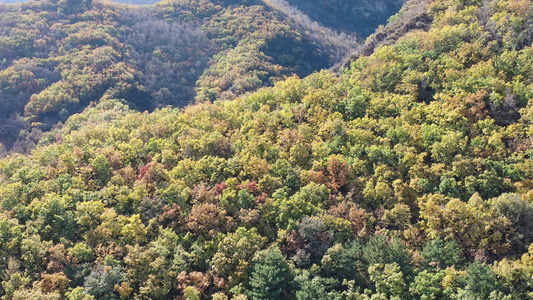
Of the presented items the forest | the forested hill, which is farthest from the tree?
the forested hill

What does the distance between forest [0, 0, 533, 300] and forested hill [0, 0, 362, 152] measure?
42468mm

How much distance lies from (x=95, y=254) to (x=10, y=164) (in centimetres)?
2054

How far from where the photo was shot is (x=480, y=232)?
33.9 metres

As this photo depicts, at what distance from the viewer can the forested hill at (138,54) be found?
302 ft

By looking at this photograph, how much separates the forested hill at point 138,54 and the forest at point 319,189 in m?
42.5

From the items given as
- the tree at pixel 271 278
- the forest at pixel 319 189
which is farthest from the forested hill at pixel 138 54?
the tree at pixel 271 278

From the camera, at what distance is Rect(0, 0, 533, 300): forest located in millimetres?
33625

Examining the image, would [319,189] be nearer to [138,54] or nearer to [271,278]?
[271,278]

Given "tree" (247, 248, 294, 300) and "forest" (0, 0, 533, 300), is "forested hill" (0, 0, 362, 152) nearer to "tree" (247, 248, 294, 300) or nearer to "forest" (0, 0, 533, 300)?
"forest" (0, 0, 533, 300)

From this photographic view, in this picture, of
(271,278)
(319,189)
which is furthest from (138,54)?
(271,278)

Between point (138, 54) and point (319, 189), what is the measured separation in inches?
3651

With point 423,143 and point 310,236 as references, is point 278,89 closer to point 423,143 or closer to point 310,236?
point 423,143

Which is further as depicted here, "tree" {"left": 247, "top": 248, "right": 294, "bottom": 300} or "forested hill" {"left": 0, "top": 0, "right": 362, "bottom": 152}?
"forested hill" {"left": 0, "top": 0, "right": 362, "bottom": 152}

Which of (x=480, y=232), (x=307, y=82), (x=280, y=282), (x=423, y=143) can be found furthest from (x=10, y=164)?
(x=480, y=232)
